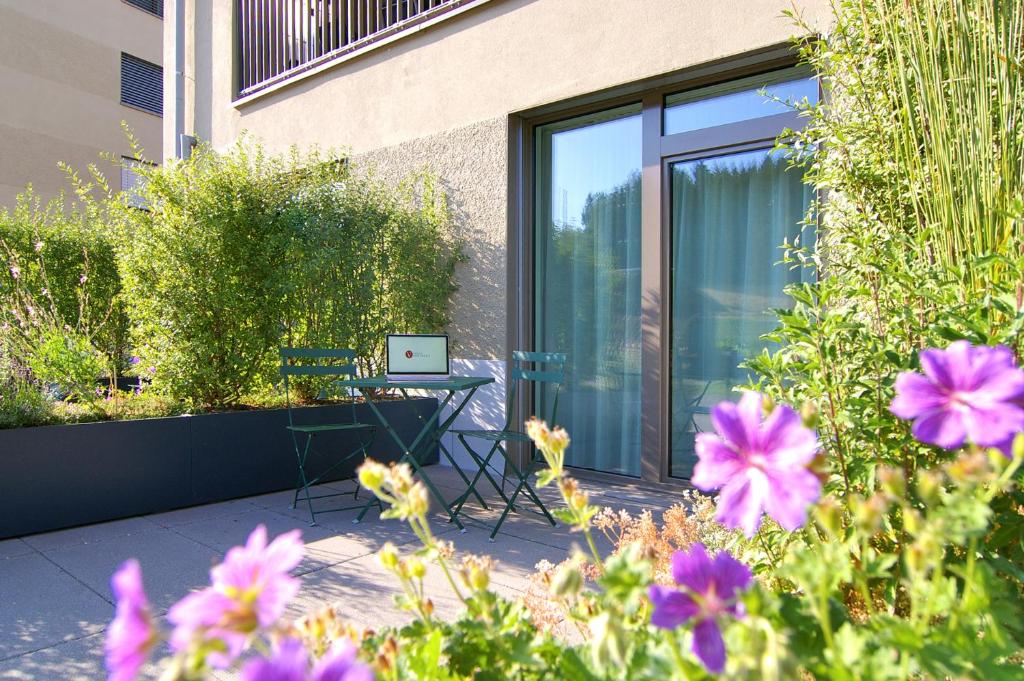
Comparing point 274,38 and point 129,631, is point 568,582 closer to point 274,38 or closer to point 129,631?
point 129,631

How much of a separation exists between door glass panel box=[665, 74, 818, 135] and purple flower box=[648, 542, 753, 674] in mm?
4130

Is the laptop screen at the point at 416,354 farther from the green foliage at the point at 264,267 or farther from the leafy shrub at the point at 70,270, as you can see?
the leafy shrub at the point at 70,270

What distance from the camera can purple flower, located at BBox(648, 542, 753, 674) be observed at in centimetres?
61

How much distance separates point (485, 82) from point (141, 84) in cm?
1435

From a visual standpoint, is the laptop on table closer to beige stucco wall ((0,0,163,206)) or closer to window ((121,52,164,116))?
beige stucco wall ((0,0,163,206))

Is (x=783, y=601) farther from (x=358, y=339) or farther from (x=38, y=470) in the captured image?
(x=358, y=339)

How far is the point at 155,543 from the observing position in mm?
3596

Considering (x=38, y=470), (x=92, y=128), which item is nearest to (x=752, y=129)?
(x=38, y=470)

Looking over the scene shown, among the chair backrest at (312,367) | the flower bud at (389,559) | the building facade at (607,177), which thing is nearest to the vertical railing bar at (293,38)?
the building facade at (607,177)

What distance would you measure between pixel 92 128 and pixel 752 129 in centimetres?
1544

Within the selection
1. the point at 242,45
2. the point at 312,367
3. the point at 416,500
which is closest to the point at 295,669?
the point at 416,500

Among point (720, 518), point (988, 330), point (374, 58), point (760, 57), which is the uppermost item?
point (374, 58)

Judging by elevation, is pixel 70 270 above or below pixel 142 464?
above

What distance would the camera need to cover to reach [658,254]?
486cm
